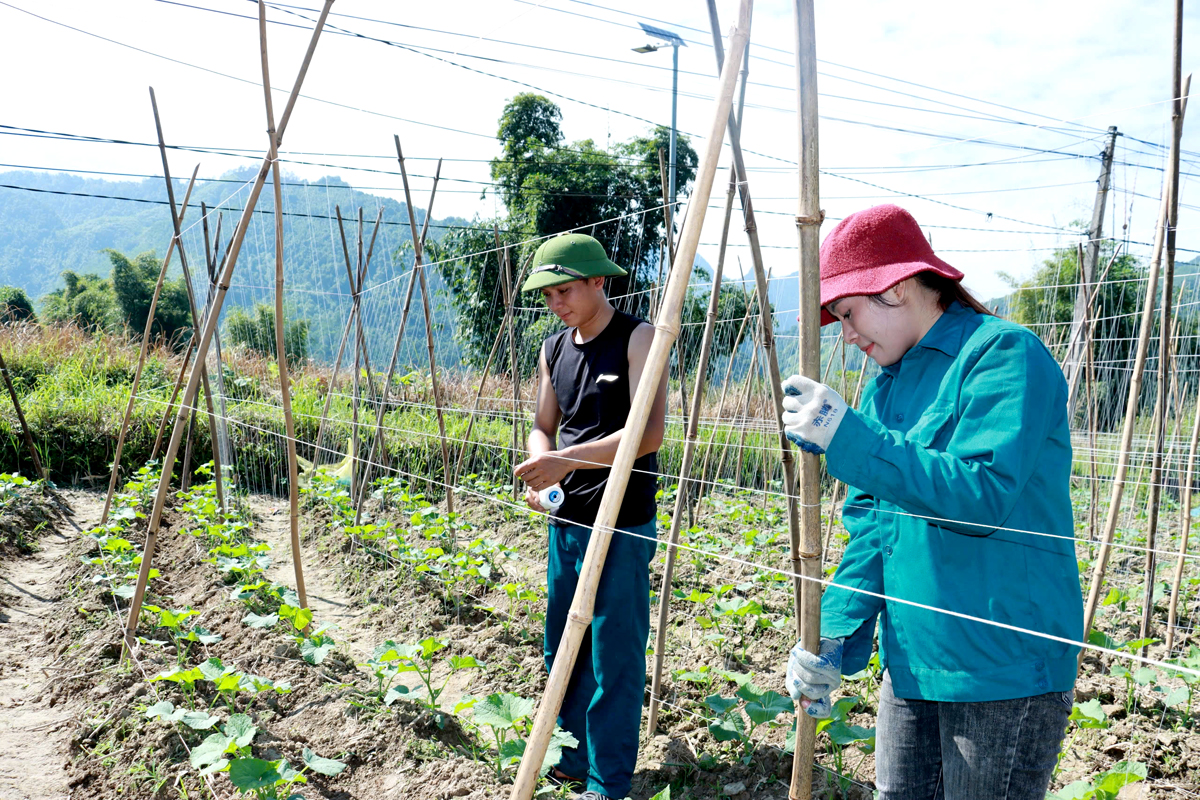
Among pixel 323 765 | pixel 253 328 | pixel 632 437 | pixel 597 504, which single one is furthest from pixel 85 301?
pixel 632 437

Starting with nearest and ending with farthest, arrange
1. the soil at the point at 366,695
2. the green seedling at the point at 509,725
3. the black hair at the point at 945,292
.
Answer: the black hair at the point at 945,292
the green seedling at the point at 509,725
the soil at the point at 366,695

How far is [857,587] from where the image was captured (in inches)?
56.9

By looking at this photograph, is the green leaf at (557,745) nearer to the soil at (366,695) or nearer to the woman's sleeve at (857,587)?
the soil at (366,695)

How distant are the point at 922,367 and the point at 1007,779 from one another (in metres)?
0.64

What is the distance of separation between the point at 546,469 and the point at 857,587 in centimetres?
95

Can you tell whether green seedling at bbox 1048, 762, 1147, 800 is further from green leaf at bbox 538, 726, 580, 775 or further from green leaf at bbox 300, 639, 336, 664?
green leaf at bbox 300, 639, 336, 664

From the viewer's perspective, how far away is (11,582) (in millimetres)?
4332

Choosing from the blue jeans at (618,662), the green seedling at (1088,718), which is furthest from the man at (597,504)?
the green seedling at (1088,718)

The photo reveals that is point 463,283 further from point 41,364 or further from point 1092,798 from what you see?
point 1092,798

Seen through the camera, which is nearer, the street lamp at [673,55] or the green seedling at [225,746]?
the green seedling at [225,746]

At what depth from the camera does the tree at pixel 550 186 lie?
40.5 ft

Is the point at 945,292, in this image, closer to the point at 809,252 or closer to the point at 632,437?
the point at 809,252

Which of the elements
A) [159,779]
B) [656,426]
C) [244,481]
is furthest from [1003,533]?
[244,481]

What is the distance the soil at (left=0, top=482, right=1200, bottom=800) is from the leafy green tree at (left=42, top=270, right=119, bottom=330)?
1804cm
